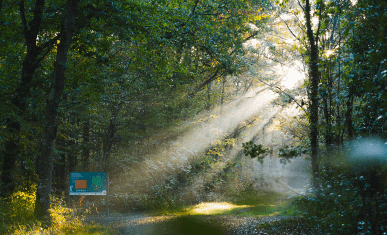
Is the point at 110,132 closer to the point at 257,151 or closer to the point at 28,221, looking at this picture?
the point at 28,221

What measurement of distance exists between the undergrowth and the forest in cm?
5

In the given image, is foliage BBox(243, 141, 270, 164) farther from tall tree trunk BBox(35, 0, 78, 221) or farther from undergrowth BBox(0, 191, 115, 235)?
tall tree trunk BBox(35, 0, 78, 221)

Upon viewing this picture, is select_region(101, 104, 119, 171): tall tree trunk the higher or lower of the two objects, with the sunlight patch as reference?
higher

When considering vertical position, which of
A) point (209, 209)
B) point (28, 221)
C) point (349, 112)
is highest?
point (349, 112)

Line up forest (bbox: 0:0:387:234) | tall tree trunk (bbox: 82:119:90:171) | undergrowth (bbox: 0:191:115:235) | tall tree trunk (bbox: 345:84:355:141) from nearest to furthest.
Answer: tall tree trunk (bbox: 345:84:355:141), forest (bbox: 0:0:387:234), undergrowth (bbox: 0:191:115:235), tall tree trunk (bbox: 82:119:90:171)

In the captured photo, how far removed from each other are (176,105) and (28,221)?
13318 millimetres

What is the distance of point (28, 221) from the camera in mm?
7836

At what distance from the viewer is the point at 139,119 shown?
1903cm

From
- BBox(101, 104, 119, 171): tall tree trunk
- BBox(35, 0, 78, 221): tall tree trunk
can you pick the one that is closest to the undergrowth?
BBox(35, 0, 78, 221): tall tree trunk

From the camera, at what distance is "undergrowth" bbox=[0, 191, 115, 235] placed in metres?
7.00

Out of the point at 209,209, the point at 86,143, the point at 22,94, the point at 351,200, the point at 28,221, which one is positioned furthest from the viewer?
the point at 86,143

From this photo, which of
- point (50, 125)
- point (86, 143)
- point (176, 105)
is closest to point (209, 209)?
point (176, 105)

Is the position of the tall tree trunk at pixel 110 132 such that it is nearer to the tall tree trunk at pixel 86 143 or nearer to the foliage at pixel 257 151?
the tall tree trunk at pixel 86 143

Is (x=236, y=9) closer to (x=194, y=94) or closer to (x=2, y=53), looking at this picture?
(x=194, y=94)
